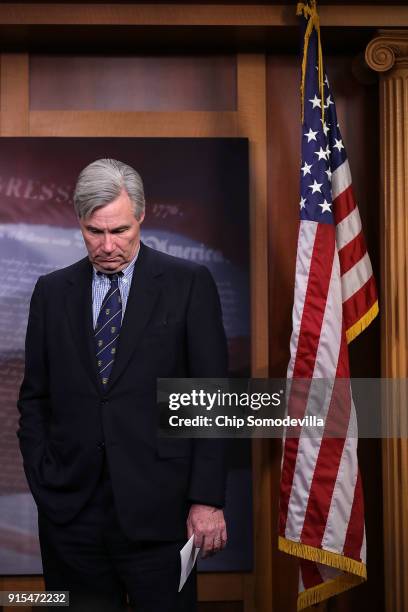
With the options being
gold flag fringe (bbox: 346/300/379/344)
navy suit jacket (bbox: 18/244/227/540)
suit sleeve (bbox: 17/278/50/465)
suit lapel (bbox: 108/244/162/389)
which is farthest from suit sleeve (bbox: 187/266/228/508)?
gold flag fringe (bbox: 346/300/379/344)

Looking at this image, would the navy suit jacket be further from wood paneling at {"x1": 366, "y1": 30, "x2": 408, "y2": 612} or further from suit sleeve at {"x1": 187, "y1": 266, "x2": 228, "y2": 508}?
wood paneling at {"x1": 366, "y1": 30, "x2": 408, "y2": 612}

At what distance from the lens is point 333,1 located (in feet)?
8.53

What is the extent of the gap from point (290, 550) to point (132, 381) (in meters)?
0.85

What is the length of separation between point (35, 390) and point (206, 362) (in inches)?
19.2

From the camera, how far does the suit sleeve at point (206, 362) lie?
1.93 m

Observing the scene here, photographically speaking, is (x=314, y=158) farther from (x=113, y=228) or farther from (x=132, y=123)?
(x=113, y=228)

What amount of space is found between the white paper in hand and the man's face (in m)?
0.74

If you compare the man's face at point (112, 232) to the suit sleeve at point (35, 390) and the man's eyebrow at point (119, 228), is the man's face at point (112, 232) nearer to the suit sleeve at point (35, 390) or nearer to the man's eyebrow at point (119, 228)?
the man's eyebrow at point (119, 228)

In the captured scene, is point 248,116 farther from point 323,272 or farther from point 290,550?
point 290,550

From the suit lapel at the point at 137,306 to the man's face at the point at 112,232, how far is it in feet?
0.19

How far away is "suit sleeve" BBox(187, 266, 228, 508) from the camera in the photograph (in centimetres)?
193

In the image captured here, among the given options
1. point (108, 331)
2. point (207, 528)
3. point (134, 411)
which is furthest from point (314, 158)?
point (207, 528)

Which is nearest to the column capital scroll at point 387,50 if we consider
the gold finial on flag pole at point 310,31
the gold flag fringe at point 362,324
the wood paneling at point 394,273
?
the wood paneling at point 394,273

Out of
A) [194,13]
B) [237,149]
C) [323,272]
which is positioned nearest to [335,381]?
[323,272]
